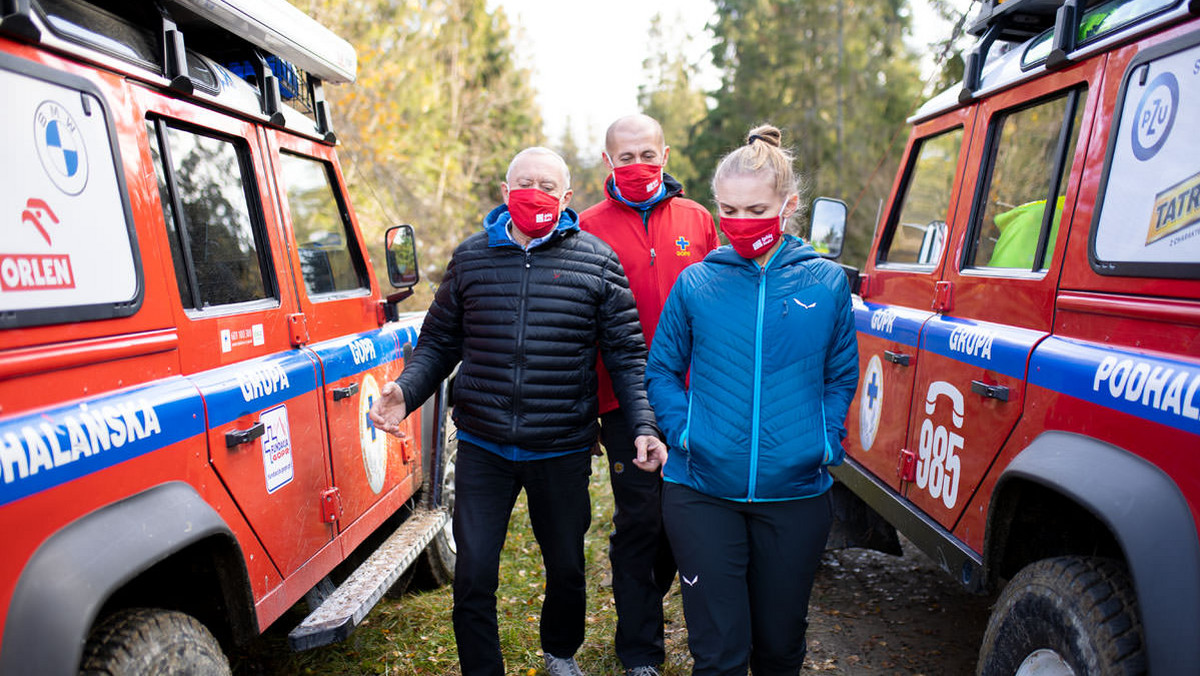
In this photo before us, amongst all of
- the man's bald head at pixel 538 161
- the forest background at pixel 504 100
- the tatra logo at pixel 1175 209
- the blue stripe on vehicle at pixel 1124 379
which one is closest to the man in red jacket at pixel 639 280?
the man's bald head at pixel 538 161

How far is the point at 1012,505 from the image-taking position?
2516 millimetres

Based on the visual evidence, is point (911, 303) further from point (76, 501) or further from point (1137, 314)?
point (76, 501)

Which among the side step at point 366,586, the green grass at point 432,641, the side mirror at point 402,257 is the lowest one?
the green grass at point 432,641

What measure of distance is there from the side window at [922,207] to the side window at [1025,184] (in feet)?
2.23

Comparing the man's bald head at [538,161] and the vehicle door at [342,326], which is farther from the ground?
the man's bald head at [538,161]

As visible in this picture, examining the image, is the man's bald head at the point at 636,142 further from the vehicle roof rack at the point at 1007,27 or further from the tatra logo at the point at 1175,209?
the tatra logo at the point at 1175,209

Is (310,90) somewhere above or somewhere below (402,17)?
below

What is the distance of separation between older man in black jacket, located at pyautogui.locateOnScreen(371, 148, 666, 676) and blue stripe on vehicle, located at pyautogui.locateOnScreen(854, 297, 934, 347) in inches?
46.7

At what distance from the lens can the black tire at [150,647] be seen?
73.5 inches

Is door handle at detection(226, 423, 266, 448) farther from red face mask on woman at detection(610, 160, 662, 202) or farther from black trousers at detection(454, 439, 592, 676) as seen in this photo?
red face mask on woman at detection(610, 160, 662, 202)

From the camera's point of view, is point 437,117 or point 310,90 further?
point 437,117

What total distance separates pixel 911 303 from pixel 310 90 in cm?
289

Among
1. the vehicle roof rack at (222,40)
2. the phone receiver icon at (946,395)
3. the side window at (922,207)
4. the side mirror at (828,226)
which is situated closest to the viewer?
the vehicle roof rack at (222,40)

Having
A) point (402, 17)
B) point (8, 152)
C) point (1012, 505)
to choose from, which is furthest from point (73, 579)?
point (402, 17)
